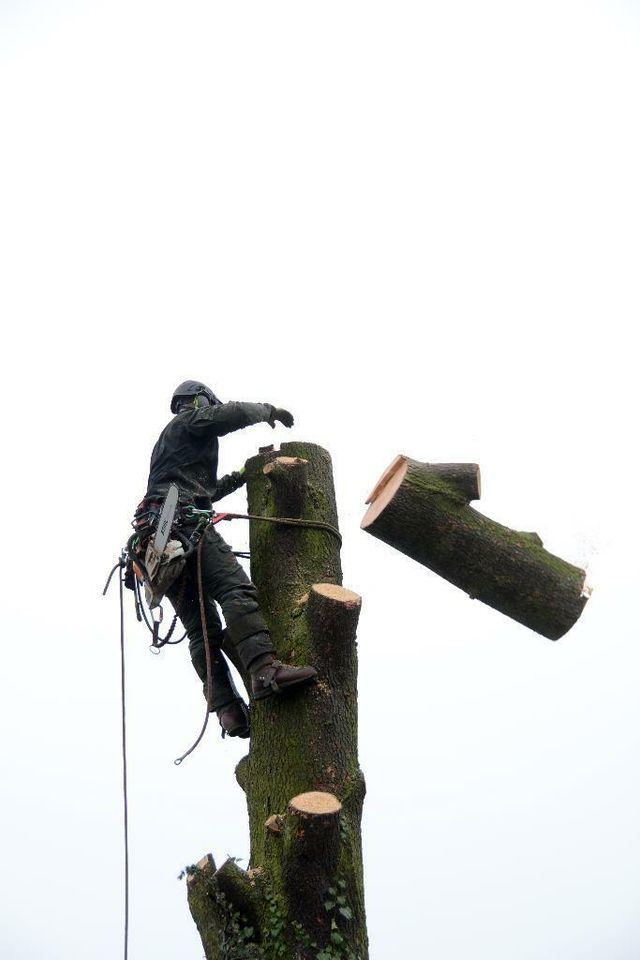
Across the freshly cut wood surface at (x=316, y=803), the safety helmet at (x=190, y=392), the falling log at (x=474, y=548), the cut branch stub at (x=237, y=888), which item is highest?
the safety helmet at (x=190, y=392)

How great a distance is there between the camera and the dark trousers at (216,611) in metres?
3.40

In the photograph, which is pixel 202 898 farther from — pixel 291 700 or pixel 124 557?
pixel 124 557

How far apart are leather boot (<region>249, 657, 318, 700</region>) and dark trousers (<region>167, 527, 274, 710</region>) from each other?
0.07 m

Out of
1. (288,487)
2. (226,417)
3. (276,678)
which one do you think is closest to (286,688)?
(276,678)

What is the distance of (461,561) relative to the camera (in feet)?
11.4

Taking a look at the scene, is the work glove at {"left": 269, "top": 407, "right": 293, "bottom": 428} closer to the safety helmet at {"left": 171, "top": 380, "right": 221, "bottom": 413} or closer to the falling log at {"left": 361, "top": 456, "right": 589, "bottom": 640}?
the safety helmet at {"left": 171, "top": 380, "right": 221, "bottom": 413}

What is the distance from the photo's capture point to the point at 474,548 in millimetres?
3453

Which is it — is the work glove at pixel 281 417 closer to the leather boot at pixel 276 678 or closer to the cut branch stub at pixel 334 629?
the cut branch stub at pixel 334 629

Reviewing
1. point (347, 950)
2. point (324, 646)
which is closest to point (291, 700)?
point (324, 646)

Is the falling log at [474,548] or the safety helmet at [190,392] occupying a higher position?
the safety helmet at [190,392]

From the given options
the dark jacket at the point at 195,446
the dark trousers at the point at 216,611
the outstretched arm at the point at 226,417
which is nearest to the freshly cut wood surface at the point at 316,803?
the dark trousers at the point at 216,611

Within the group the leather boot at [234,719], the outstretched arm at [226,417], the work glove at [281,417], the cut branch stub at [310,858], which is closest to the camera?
the cut branch stub at [310,858]

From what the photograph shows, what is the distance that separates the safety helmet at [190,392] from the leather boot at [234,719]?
1.49 m

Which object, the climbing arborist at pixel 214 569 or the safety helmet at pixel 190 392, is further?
the safety helmet at pixel 190 392
